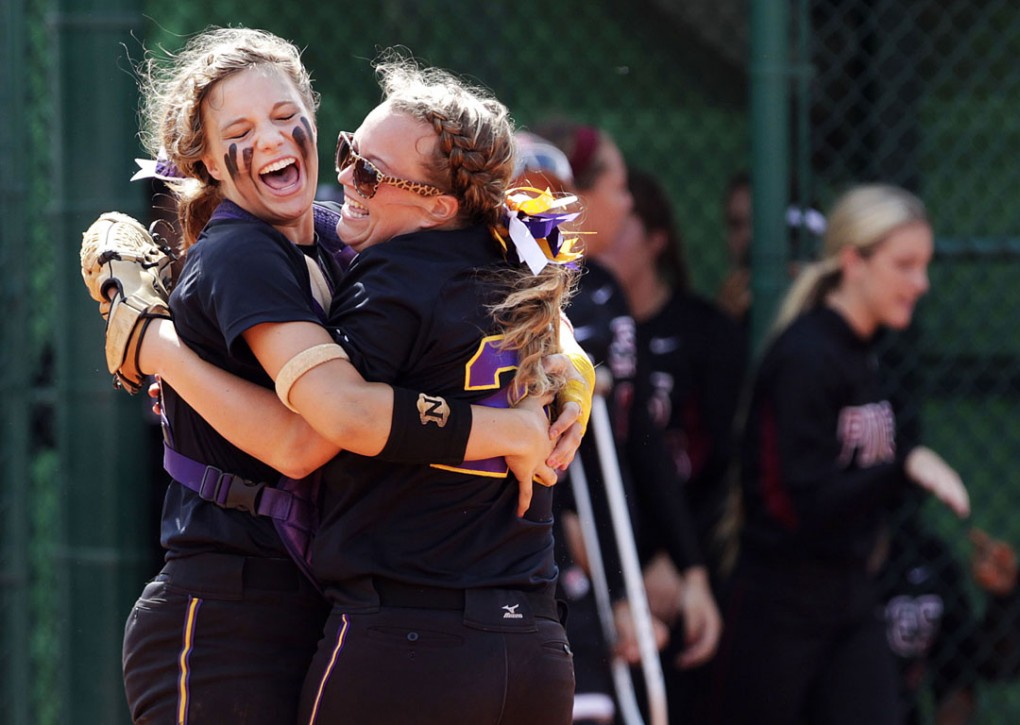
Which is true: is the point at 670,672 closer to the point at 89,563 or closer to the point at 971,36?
the point at 89,563

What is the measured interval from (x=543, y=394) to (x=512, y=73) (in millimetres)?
3242

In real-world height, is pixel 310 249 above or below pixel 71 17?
below

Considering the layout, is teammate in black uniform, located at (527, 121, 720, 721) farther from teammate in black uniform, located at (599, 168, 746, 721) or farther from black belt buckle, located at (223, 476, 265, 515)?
black belt buckle, located at (223, 476, 265, 515)

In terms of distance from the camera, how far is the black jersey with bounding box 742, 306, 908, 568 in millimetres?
4238

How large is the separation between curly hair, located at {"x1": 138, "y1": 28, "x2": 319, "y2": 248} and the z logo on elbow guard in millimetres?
584

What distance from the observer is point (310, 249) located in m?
2.46

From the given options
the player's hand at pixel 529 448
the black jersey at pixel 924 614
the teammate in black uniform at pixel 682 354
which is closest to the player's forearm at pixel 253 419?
the player's hand at pixel 529 448

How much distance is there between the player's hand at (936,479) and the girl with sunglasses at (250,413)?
195cm

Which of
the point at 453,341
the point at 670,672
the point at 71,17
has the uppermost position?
the point at 71,17

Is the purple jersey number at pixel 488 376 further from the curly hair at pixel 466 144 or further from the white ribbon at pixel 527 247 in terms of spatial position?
the curly hair at pixel 466 144

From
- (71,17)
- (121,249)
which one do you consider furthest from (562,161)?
(121,249)

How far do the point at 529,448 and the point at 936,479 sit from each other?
7.14 ft

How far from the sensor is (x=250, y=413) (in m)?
2.20

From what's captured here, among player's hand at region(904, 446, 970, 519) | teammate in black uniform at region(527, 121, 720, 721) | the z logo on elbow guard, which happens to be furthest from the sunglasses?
player's hand at region(904, 446, 970, 519)
